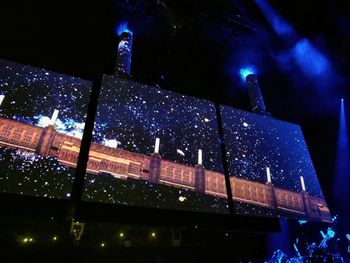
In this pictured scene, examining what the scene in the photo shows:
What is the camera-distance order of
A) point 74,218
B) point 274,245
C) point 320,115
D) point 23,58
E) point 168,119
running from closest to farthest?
1. point 74,218
2. point 168,119
3. point 23,58
4. point 274,245
5. point 320,115

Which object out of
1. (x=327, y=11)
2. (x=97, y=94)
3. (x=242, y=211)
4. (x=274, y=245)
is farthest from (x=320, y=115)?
(x=97, y=94)

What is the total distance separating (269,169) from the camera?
6340 millimetres

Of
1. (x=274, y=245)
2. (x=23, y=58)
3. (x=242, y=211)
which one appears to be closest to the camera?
(x=242, y=211)

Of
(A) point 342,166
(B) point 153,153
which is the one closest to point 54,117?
(B) point 153,153

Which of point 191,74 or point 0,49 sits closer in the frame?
point 0,49

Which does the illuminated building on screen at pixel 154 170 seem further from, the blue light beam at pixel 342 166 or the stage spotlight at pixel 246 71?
the stage spotlight at pixel 246 71

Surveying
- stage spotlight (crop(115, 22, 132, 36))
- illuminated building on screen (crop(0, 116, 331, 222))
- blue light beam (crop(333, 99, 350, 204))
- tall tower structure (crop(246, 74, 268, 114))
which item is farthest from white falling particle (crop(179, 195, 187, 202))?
blue light beam (crop(333, 99, 350, 204))

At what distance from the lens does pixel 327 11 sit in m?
6.35

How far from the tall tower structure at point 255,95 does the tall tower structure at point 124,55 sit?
3.35 meters

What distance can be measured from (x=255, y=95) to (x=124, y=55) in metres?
3.57

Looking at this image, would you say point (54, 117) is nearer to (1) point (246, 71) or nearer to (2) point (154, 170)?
(2) point (154, 170)

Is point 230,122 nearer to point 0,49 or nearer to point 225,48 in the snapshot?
point 225,48

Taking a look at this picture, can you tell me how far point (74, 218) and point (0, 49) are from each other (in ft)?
13.7

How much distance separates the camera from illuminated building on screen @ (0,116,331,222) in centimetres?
476
